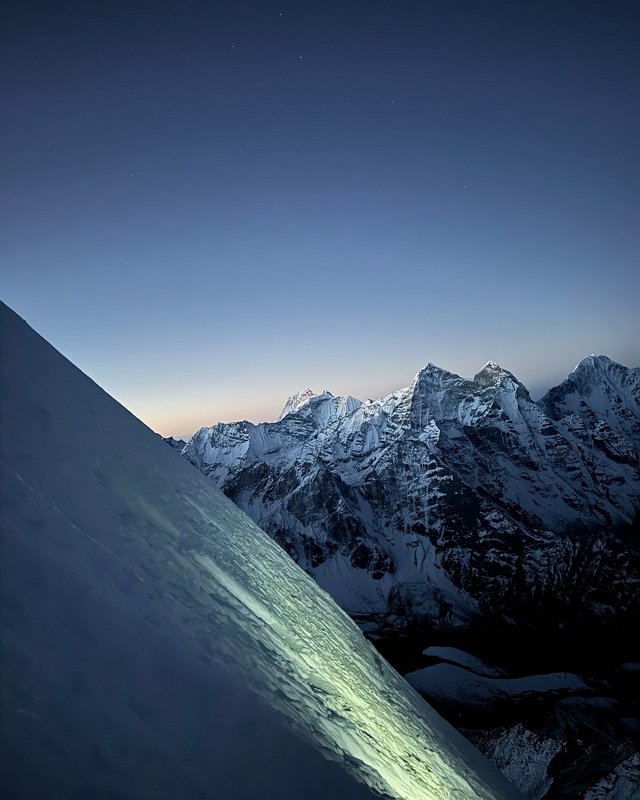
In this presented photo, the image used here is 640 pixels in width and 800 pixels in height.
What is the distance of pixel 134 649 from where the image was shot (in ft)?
13.0

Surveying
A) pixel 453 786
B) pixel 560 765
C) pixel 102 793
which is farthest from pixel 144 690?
pixel 560 765

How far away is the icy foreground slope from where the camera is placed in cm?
331

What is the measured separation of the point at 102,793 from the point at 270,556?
26.3 feet

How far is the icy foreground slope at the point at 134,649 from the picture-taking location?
10.9ft

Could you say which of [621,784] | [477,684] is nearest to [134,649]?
[621,784]

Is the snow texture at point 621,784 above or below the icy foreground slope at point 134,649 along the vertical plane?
below

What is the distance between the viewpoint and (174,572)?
5.51 metres

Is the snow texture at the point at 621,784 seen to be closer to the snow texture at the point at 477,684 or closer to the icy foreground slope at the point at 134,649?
the icy foreground slope at the point at 134,649

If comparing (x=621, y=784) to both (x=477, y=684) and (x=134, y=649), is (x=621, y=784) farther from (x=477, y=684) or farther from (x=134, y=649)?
(x=477, y=684)

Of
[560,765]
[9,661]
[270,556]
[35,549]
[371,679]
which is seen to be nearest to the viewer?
[9,661]

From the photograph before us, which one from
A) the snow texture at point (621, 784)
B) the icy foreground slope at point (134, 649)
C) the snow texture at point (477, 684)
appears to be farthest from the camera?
the snow texture at point (477, 684)

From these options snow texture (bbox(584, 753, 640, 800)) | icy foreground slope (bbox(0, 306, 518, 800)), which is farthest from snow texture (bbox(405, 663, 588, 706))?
icy foreground slope (bbox(0, 306, 518, 800))

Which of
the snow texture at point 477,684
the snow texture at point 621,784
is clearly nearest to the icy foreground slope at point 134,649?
the snow texture at point 621,784

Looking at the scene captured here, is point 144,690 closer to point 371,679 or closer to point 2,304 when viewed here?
point 2,304
